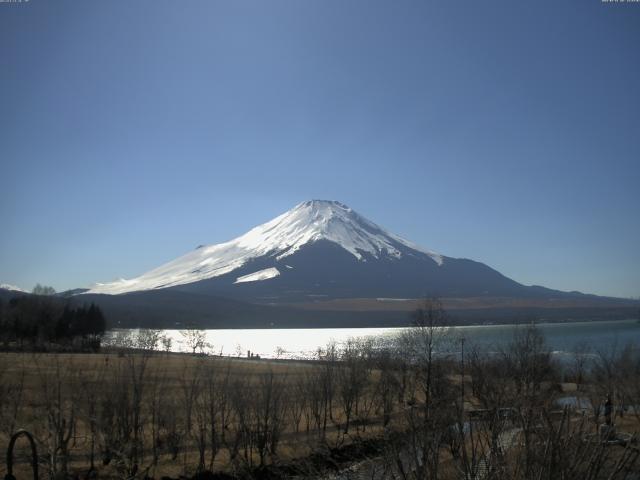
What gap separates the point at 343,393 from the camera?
27750 millimetres

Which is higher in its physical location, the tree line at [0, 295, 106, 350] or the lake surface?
the tree line at [0, 295, 106, 350]

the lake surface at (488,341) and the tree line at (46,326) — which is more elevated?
the tree line at (46,326)

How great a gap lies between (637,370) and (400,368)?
48.2 ft

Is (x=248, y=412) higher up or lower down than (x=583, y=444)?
lower down

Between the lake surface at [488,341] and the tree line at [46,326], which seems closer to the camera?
the tree line at [46,326]

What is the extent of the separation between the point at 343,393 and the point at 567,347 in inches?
2483

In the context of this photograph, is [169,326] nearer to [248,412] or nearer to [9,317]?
[9,317]

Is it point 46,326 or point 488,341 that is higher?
point 46,326

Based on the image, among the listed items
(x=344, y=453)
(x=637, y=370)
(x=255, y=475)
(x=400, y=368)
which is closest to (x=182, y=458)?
(x=255, y=475)

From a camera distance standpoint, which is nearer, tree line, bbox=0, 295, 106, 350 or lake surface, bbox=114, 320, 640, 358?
tree line, bbox=0, 295, 106, 350

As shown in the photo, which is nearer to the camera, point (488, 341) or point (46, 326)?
point (46, 326)

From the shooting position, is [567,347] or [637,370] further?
[567,347]

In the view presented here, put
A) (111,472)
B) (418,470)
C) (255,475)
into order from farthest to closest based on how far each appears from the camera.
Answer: (255,475), (111,472), (418,470)

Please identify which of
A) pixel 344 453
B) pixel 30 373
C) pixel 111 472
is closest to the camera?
pixel 111 472
